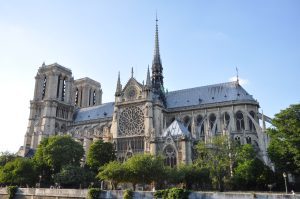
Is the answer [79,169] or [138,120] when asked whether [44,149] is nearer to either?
[79,169]

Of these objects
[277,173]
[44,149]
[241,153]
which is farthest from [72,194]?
[277,173]

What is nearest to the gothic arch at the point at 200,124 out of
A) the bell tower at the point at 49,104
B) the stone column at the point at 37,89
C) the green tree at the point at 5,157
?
the green tree at the point at 5,157

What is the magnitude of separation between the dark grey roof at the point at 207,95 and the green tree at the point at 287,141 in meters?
19.1

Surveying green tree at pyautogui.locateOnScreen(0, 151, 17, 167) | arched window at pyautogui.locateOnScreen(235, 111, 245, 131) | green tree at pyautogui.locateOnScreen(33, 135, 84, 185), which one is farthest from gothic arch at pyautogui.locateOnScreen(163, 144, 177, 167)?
green tree at pyautogui.locateOnScreen(0, 151, 17, 167)

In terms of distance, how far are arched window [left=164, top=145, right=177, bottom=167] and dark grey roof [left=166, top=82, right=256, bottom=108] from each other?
671 inches

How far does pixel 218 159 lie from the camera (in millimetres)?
40000

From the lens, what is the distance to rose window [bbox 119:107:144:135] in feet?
189

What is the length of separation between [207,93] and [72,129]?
1343 inches

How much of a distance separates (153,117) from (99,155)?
12.2 meters

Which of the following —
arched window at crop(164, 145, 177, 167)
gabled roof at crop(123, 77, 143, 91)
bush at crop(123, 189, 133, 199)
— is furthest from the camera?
gabled roof at crop(123, 77, 143, 91)

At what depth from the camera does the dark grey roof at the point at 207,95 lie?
196ft

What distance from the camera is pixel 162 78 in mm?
71125

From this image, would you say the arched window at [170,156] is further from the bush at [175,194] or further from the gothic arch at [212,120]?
the bush at [175,194]

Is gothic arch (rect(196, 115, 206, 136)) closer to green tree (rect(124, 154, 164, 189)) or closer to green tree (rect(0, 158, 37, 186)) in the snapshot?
green tree (rect(124, 154, 164, 189))
